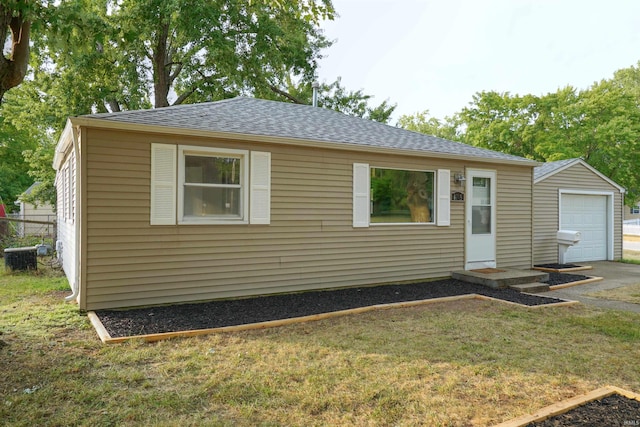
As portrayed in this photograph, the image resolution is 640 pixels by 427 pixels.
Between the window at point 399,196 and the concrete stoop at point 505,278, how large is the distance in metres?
1.15

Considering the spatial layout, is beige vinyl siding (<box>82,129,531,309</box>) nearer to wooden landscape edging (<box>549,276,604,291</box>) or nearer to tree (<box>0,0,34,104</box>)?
tree (<box>0,0,34,104</box>)

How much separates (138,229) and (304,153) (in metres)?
2.87

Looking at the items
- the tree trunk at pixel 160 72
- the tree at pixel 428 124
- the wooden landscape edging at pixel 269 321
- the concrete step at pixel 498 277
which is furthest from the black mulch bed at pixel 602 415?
the tree at pixel 428 124

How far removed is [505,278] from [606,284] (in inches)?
98.9

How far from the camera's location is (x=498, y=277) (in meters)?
7.66

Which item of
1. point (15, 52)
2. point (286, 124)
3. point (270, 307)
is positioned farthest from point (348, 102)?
point (15, 52)

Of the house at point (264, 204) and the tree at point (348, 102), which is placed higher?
the tree at point (348, 102)

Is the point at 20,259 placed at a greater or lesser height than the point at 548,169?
lesser

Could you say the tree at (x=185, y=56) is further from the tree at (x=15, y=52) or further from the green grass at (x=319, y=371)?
the green grass at (x=319, y=371)

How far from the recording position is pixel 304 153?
691 centimetres

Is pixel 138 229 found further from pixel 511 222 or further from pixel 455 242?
pixel 511 222

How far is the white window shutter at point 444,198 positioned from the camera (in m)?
8.30

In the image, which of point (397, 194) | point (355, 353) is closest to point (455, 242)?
point (397, 194)

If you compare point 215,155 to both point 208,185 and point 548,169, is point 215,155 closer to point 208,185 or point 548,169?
point 208,185
